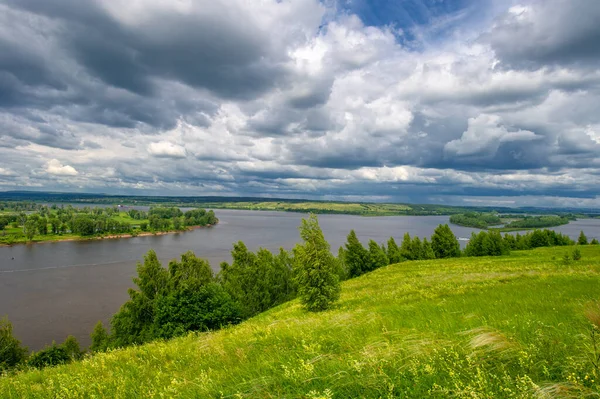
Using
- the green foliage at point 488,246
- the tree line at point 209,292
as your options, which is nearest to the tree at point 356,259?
the tree line at point 209,292

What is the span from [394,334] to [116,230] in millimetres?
173382

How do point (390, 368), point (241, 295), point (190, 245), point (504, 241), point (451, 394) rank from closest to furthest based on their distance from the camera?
point (451, 394) → point (390, 368) → point (241, 295) → point (504, 241) → point (190, 245)

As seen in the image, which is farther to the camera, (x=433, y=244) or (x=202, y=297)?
(x=433, y=244)

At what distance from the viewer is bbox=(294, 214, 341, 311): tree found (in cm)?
2028

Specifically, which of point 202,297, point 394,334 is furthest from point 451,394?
point 202,297

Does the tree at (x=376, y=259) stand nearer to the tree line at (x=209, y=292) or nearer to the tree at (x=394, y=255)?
the tree line at (x=209, y=292)

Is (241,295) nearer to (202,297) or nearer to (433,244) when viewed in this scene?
(202,297)

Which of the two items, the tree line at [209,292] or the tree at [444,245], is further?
the tree at [444,245]

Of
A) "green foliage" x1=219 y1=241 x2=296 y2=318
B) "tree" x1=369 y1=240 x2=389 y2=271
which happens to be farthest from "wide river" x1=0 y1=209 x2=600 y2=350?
"tree" x1=369 y1=240 x2=389 y2=271

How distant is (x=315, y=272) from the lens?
20141 mm

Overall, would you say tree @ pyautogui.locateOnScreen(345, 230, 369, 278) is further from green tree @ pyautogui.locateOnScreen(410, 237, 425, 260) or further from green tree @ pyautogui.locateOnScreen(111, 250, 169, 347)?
green tree @ pyautogui.locateOnScreen(111, 250, 169, 347)

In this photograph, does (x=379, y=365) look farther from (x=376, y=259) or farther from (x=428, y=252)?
(x=428, y=252)

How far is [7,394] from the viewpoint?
722 centimetres

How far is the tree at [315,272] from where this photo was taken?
20.3 meters
